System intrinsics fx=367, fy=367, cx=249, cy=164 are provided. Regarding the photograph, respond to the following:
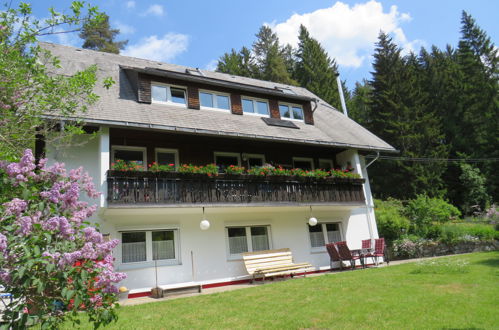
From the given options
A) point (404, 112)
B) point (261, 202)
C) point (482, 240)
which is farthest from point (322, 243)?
point (404, 112)

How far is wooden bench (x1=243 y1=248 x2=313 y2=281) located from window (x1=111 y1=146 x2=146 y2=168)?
4949 millimetres

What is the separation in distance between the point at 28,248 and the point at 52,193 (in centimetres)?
64

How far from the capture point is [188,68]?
63.1ft

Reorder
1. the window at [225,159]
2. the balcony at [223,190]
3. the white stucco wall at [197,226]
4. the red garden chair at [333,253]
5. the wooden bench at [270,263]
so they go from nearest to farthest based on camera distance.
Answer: the balcony at [223,190], the white stucco wall at [197,226], the wooden bench at [270,263], the red garden chair at [333,253], the window at [225,159]

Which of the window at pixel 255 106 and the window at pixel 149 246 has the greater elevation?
the window at pixel 255 106

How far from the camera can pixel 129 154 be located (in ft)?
42.1

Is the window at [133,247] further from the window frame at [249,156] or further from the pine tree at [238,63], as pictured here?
A: the pine tree at [238,63]

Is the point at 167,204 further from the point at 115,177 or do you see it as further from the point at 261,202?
the point at 261,202

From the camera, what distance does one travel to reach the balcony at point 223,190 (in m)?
10.8

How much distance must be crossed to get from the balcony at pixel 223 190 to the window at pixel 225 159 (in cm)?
202

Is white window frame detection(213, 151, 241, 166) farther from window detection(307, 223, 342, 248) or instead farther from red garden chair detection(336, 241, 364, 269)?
red garden chair detection(336, 241, 364, 269)

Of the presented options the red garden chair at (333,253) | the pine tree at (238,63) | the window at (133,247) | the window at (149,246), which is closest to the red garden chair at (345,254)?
the red garden chair at (333,253)

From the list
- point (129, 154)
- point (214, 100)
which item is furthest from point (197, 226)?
point (214, 100)

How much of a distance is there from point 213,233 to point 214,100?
5689 millimetres
